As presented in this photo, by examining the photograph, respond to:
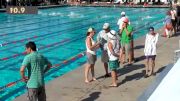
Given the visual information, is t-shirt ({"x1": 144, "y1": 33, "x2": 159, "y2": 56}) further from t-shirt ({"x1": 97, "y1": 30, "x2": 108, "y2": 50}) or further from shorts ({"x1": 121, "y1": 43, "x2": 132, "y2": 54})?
shorts ({"x1": 121, "y1": 43, "x2": 132, "y2": 54})

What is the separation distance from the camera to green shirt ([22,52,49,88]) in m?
5.28

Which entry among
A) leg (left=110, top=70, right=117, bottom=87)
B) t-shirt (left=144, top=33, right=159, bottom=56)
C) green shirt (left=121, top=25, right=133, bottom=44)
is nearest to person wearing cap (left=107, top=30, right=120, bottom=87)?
leg (left=110, top=70, right=117, bottom=87)

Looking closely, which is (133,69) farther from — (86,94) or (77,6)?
(77,6)

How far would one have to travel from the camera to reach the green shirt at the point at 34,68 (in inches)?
208

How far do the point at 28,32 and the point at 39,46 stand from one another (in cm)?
495

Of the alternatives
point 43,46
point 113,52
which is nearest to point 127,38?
point 113,52

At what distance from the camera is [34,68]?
5.33 meters

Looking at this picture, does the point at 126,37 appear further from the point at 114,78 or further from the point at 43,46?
the point at 43,46

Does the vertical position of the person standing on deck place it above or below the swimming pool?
above

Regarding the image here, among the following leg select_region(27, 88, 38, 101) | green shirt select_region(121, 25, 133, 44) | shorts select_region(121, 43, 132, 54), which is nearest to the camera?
leg select_region(27, 88, 38, 101)

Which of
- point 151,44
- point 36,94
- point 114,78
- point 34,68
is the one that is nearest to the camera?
point 34,68

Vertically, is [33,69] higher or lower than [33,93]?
higher

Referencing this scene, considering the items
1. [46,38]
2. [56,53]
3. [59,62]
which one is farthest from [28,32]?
[59,62]

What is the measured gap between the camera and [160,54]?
39.9 feet
